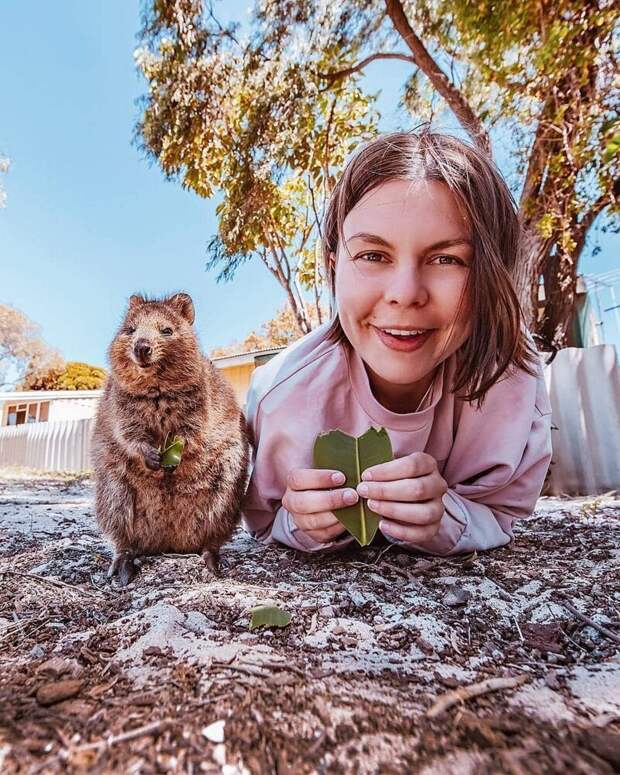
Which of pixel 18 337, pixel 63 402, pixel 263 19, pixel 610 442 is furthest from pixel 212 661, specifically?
pixel 18 337

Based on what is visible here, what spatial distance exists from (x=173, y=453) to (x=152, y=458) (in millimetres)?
62

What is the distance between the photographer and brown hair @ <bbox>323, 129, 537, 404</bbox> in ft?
4.52

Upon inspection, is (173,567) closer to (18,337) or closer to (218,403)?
(218,403)

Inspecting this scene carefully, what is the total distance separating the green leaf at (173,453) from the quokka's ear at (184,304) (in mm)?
648

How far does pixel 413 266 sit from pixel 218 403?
0.83 m

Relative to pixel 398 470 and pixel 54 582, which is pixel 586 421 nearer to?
pixel 398 470

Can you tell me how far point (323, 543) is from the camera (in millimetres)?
1593

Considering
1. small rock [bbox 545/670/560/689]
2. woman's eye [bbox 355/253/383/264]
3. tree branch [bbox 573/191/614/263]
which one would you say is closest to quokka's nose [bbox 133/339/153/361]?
woman's eye [bbox 355/253/383/264]

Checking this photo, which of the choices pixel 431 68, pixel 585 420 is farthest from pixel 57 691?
pixel 431 68

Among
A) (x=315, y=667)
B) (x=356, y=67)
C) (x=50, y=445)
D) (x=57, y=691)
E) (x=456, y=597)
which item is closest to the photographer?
(x=57, y=691)

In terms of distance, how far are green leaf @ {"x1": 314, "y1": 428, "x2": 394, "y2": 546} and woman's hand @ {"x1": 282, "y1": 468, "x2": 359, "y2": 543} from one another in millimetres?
27

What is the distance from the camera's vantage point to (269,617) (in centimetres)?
100

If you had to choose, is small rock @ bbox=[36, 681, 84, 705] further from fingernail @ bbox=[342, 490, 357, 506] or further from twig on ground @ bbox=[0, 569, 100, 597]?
fingernail @ bbox=[342, 490, 357, 506]

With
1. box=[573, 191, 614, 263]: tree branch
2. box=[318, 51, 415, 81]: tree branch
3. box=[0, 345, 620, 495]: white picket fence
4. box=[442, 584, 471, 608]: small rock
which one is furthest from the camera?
box=[318, 51, 415, 81]: tree branch
